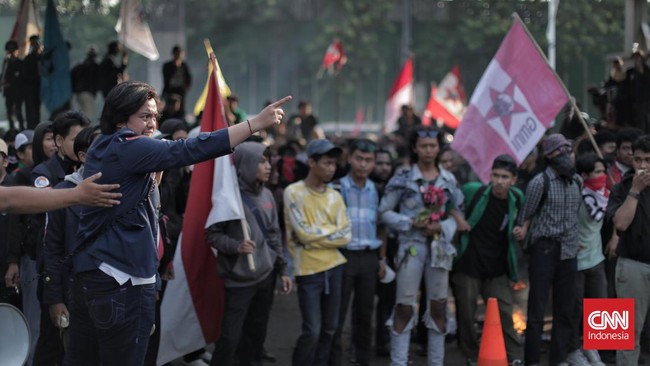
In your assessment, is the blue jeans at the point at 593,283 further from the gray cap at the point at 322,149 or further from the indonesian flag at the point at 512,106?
the gray cap at the point at 322,149

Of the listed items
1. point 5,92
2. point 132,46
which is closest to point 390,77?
point 132,46

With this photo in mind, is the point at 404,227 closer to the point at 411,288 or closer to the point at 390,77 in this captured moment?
the point at 411,288

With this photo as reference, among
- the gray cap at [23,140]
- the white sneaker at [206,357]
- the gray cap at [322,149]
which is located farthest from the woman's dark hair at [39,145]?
the white sneaker at [206,357]

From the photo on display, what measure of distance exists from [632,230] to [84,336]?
402 centimetres

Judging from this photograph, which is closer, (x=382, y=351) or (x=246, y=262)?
(x=246, y=262)

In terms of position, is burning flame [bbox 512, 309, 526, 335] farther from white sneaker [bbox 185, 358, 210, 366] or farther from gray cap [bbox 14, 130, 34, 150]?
gray cap [bbox 14, 130, 34, 150]

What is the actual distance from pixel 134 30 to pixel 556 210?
32.5ft

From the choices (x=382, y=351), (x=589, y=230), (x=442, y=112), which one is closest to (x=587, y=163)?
(x=589, y=230)

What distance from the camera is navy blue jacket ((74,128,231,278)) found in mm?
4996

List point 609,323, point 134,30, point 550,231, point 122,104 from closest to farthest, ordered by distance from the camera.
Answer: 1. point 122,104
2. point 609,323
3. point 550,231
4. point 134,30

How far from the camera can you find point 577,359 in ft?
29.1

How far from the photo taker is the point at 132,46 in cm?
1647

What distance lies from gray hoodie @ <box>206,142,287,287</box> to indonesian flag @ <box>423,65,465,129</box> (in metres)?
14.4

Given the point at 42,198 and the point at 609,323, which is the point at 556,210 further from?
the point at 42,198
